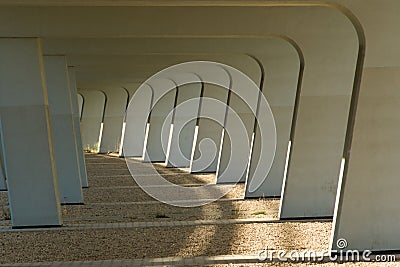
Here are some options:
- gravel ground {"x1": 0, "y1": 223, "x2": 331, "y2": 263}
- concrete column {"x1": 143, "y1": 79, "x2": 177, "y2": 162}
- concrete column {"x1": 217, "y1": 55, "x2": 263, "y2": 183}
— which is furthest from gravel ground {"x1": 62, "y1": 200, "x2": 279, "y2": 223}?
concrete column {"x1": 143, "y1": 79, "x2": 177, "y2": 162}

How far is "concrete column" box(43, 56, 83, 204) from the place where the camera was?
17.1 metres

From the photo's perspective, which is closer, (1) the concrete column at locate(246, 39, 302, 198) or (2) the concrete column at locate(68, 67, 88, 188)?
(1) the concrete column at locate(246, 39, 302, 198)

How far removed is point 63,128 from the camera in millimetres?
17531

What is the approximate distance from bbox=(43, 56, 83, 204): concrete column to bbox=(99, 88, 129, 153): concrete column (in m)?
22.6

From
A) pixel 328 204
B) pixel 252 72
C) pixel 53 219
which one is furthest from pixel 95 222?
pixel 252 72

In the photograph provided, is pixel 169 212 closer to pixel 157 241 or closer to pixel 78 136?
pixel 157 241

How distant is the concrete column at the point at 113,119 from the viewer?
1591 inches

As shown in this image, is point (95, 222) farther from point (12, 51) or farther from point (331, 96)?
point (331, 96)

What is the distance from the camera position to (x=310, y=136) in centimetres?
1360

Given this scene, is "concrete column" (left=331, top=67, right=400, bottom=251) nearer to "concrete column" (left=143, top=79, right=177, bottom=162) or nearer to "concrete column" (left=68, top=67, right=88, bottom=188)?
"concrete column" (left=68, top=67, right=88, bottom=188)

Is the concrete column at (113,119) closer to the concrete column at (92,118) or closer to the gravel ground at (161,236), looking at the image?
the concrete column at (92,118)

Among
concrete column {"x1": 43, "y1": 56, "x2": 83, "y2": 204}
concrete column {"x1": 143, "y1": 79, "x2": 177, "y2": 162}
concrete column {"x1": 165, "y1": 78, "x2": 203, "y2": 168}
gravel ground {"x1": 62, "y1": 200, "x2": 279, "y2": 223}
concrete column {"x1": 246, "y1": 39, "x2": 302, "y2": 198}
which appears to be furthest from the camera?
concrete column {"x1": 143, "y1": 79, "x2": 177, "y2": 162}

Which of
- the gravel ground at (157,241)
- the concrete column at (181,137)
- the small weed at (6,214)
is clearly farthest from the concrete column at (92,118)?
the gravel ground at (157,241)

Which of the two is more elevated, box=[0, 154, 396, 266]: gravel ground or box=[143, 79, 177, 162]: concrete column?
box=[0, 154, 396, 266]: gravel ground
